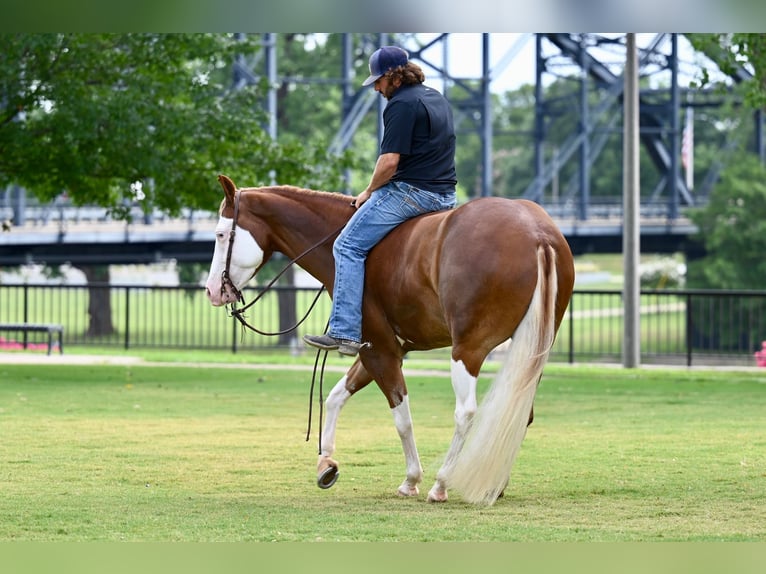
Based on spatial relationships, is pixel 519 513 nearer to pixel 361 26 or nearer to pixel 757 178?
pixel 361 26

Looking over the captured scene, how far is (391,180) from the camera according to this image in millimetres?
8352

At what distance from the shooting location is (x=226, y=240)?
28.6 feet

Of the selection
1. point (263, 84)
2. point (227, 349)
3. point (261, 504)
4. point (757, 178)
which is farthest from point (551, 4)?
point (757, 178)

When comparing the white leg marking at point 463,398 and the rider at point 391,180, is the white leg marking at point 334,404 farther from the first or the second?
the white leg marking at point 463,398

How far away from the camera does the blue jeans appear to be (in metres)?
8.27

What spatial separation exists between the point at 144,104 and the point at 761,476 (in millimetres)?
11382

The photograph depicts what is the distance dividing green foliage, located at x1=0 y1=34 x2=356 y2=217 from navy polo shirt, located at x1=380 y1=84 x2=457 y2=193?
9978 millimetres

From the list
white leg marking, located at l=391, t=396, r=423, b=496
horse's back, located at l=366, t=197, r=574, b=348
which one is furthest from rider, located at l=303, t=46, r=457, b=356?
white leg marking, located at l=391, t=396, r=423, b=496

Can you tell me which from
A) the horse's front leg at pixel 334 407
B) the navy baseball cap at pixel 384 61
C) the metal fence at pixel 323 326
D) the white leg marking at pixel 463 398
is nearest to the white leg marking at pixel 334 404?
the horse's front leg at pixel 334 407

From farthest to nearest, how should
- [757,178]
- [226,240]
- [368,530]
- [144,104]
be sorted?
[757,178]
[144,104]
[226,240]
[368,530]

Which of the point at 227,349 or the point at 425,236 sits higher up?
the point at 425,236

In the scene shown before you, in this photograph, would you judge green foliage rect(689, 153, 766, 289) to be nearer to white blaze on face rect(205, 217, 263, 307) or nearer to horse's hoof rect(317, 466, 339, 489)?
white blaze on face rect(205, 217, 263, 307)

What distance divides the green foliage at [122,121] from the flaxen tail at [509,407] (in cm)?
1102

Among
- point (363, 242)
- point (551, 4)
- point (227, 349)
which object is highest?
point (551, 4)
